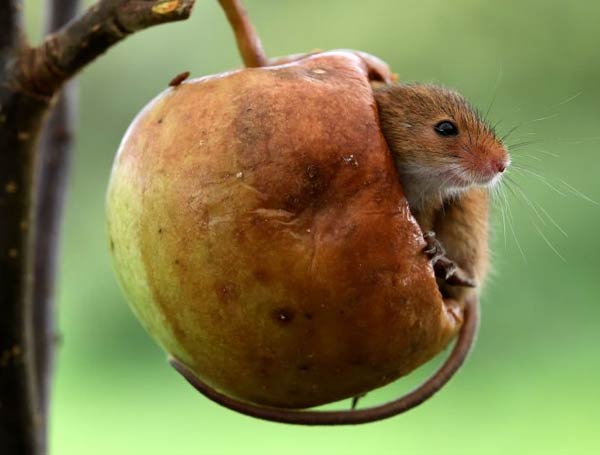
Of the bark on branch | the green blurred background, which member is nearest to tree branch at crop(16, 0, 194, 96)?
the bark on branch

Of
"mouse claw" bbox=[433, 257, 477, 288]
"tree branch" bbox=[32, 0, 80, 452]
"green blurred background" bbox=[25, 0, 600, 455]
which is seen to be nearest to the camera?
"mouse claw" bbox=[433, 257, 477, 288]

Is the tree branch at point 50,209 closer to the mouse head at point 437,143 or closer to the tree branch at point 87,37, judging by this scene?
the tree branch at point 87,37

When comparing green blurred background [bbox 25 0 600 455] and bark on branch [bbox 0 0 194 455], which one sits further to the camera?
green blurred background [bbox 25 0 600 455]

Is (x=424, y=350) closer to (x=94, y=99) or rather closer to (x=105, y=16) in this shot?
(x=105, y=16)

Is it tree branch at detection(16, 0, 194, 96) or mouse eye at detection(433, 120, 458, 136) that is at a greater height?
tree branch at detection(16, 0, 194, 96)

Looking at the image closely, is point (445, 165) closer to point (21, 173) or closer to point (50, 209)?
point (21, 173)

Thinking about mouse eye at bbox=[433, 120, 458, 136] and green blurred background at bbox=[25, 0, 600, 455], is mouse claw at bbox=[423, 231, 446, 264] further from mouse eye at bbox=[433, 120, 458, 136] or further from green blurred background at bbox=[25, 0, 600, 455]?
green blurred background at bbox=[25, 0, 600, 455]

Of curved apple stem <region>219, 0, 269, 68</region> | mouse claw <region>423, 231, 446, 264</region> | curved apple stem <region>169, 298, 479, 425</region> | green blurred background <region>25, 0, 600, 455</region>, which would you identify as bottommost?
green blurred background <region>25, 0, 600, 455</region>

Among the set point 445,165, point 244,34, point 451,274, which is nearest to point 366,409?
point 451,274
